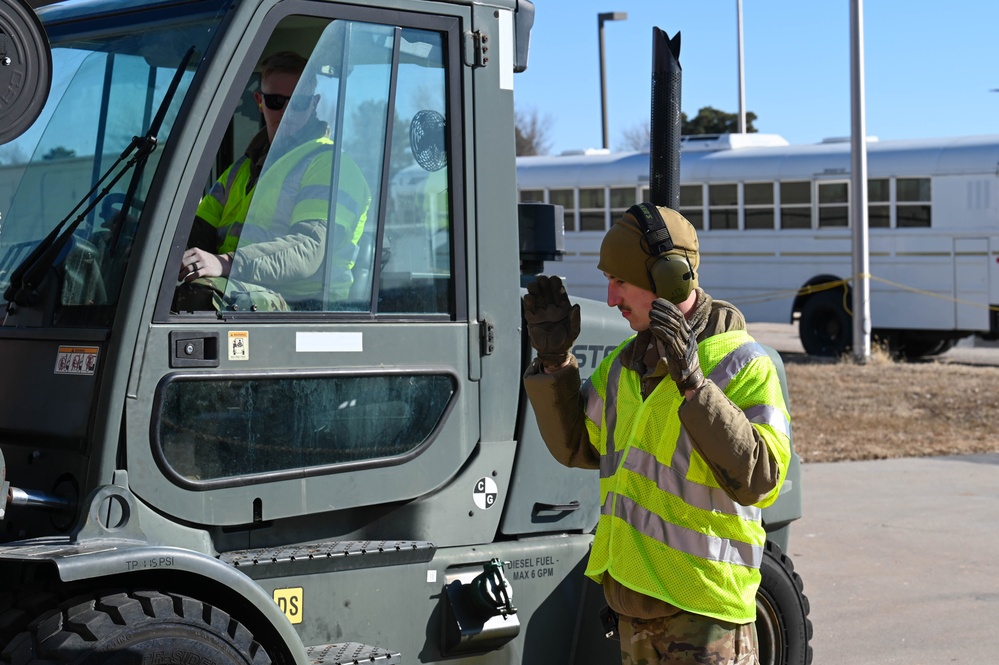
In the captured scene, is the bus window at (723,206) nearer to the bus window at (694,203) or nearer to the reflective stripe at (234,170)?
the bus window at (694,203)

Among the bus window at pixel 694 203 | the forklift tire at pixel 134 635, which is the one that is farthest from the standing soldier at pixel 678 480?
the bus window at pixel 694 203

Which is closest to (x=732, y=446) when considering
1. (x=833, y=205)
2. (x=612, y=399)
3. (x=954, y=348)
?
(x=612, y=399)

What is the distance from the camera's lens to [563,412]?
11.9 feet

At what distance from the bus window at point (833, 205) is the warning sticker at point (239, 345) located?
16297 mm

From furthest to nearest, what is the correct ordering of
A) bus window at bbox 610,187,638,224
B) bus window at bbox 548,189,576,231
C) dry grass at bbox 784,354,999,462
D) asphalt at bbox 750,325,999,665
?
1. bus window at bbox 548,189,576,231
2. bus window at bbox 610,187,638,224
3. dry grass at bbox 784,354,999,462
4. asphalt at bbox 750,325,999,665

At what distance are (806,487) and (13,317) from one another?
7.48m

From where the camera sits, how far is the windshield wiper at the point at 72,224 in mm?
3486

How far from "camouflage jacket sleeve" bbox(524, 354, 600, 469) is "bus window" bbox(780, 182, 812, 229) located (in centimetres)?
1626

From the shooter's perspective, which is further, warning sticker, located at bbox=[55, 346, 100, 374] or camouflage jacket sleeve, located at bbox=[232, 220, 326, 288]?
camouflage jacket sleeve, located at bbox=[232, 220, 326, 288]

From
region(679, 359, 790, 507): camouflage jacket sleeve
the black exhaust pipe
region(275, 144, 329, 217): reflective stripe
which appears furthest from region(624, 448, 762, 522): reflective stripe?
region(275, 144, 329, 217): reflective stripe

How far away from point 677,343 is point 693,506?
0.49 meters

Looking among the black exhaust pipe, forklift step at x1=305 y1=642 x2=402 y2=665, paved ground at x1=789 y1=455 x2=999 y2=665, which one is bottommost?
paved ground at x1=789 y1=455 x2=999 y2=665

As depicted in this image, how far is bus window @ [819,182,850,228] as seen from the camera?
1888 cm

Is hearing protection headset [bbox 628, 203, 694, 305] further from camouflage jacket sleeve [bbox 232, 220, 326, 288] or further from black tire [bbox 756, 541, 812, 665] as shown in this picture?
black tire [bbox 756, 541, 812, 665]
